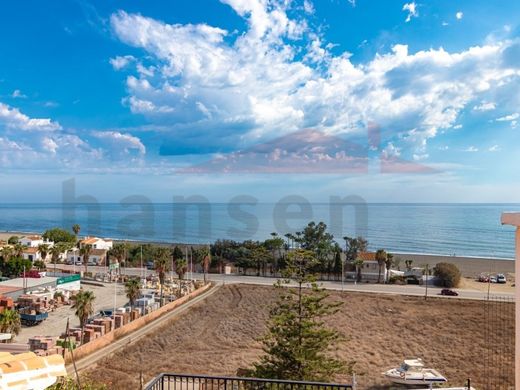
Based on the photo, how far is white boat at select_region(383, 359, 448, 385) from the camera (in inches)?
471

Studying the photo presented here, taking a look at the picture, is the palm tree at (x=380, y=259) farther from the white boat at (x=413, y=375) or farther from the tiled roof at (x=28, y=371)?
the tiled roof at (x=28, y=371)

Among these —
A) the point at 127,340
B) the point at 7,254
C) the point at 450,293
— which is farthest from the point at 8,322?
the point at 450,293

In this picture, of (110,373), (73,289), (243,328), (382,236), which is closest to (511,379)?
(243,328)

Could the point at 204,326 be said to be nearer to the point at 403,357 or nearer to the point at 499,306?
the point at 403,357

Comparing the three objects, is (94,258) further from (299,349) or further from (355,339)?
(299,349)

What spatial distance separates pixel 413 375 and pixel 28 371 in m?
11.7

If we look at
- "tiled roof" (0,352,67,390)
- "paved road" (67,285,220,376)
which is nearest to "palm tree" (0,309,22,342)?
"paved road" (67,285,220,376)

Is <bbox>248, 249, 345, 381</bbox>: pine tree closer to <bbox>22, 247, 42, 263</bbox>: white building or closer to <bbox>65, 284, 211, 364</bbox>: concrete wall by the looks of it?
<bbox>65, 284, 211, 364</bbox>: concrete wall

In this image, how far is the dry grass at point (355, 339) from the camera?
529 inches

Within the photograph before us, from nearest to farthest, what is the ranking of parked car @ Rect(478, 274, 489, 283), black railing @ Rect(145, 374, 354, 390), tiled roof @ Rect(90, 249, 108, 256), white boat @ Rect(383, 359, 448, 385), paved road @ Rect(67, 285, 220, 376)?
black railing @ Rect(145, 374, 354, 390) → white boat @ Rect(383, 359, 448, 385) → paved road @ Rect(67, 285, 220, 376) → parked car @ Rect(478, 274, 489, 283) → tiled roof @ Rect(90, 249, 108, 256)

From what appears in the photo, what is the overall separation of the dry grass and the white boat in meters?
0.36

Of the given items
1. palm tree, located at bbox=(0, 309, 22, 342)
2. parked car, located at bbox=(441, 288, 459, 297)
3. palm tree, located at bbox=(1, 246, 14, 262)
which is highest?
palm tree, located at bbox=(1, 246, 14, 262)

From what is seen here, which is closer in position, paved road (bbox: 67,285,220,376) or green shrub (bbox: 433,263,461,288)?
paved road (bbox: 67,285,220,376)

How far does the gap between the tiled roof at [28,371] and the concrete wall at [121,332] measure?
1200cm
